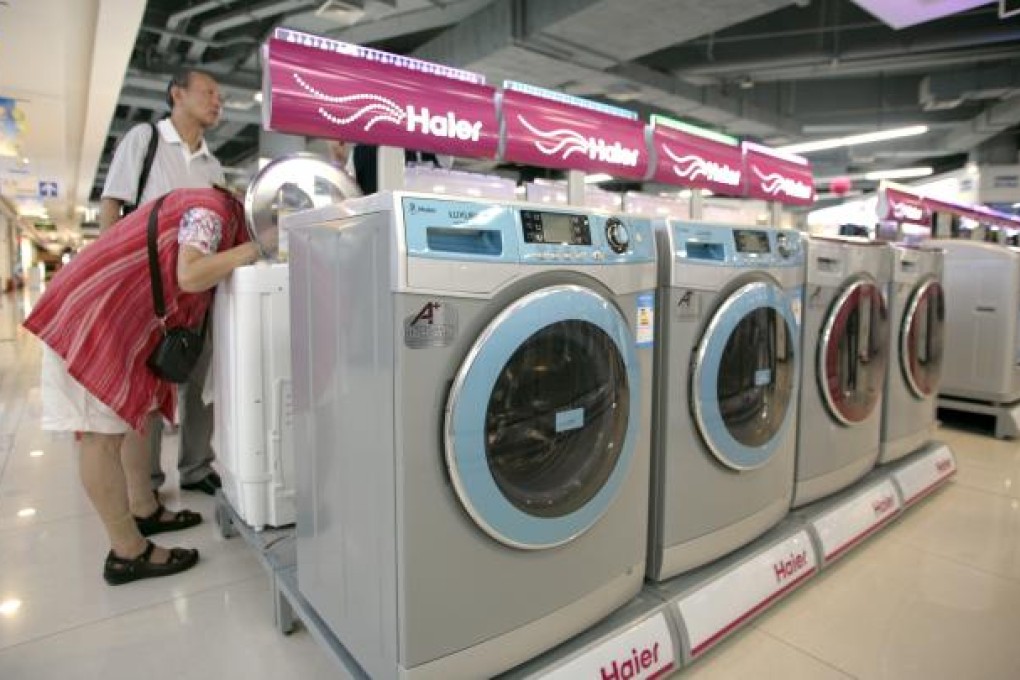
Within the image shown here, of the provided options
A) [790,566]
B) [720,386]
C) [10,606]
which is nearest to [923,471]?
[790,566]

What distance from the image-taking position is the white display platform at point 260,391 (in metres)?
1.77

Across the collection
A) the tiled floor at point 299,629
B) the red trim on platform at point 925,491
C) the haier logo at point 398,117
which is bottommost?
the tiled floor at point 299,629

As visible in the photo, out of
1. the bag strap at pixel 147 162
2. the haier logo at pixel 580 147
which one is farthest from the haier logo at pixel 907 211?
the bag strap at pixel 147 162

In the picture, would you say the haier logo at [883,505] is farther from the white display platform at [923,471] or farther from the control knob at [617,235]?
the control knob at [617,235]

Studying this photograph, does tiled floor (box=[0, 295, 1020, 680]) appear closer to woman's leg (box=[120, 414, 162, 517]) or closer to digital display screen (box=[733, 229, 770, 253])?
woman's leg (box=[120, 414, 162, 517])

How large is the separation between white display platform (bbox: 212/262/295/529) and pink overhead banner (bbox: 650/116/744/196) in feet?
4.86

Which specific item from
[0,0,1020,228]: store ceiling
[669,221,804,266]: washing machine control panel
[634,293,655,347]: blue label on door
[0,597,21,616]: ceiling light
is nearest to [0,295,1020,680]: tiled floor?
[0,597,21,616]: ceiling light

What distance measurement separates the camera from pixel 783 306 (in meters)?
1.86

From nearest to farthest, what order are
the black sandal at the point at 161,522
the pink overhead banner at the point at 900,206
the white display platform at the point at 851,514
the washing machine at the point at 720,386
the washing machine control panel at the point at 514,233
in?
1. the washing machine control panel at the point at 514,233
2. the washing machine at the point at 720,386
3. the white display platform at the point at 851,514
4. the black sandal at the point at 161,522
5. the pink overhead banner at the point at 900,206

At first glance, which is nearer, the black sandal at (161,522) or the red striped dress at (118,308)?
the red striped dress at (118,308)

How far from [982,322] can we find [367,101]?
3876 millimetres

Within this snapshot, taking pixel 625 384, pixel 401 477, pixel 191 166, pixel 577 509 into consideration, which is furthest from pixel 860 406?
pixel 191 166

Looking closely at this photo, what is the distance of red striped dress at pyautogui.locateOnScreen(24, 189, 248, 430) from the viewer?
1710 millimetres

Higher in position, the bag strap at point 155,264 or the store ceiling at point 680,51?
the store ceiling at point 680,51
